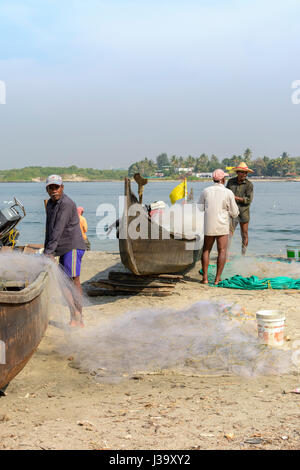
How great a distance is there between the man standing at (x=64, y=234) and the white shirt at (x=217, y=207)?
2682 millimetres

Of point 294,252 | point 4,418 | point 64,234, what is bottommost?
point 4,418

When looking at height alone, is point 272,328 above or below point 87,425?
above

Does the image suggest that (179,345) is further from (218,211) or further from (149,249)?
(218,211)

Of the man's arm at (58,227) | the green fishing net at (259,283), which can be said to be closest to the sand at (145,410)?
Answer: the man's arm at (58,227)

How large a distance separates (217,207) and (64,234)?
2964mm

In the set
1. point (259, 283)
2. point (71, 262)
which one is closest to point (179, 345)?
point (71, 262)

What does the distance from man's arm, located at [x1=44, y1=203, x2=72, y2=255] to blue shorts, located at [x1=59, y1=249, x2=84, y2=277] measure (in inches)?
8.8

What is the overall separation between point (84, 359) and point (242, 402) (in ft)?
5.55

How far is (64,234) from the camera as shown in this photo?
552 cm

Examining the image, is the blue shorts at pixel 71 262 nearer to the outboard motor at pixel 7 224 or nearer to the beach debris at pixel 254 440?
the beach debris at pixel 254 440

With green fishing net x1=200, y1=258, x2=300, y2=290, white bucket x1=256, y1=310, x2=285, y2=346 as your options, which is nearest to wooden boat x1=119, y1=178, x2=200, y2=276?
green fishing net x1=200, y1=258, x2=300, y2=290

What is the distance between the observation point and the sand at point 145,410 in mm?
3025

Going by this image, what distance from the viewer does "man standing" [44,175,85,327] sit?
5.34m
